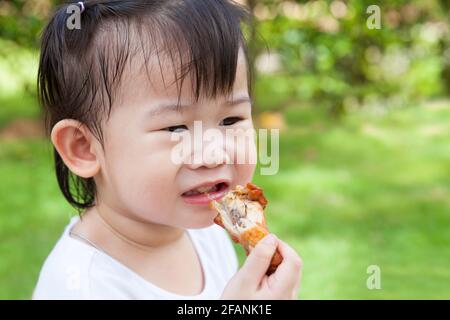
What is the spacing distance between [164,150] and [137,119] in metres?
0.08

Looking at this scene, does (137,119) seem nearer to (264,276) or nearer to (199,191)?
(199,191)

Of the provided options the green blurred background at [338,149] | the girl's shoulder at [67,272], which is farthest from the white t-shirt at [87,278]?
the green blurred background at [338,149]

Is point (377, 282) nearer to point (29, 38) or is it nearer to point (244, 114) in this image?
point (244, 114)

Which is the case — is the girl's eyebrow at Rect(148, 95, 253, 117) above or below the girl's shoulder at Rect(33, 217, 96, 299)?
above

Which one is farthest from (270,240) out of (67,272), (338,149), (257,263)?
(338,149)

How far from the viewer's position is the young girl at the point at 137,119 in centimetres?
138

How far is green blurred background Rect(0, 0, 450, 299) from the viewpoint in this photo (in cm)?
298

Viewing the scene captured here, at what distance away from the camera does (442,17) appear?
4.79m

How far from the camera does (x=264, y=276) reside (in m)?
1.27

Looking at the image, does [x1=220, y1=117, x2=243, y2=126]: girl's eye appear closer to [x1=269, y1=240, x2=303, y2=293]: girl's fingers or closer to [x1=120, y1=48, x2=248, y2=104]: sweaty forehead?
[x1=120, y1=48, x2=248, y2=104]: sweaty forehead

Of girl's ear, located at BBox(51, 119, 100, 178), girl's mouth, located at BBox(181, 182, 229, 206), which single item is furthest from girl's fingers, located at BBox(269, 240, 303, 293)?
girl's ear, located at BBox(51, 119, 100, 178)

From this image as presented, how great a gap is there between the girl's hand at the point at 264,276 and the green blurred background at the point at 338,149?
58.7 inches
